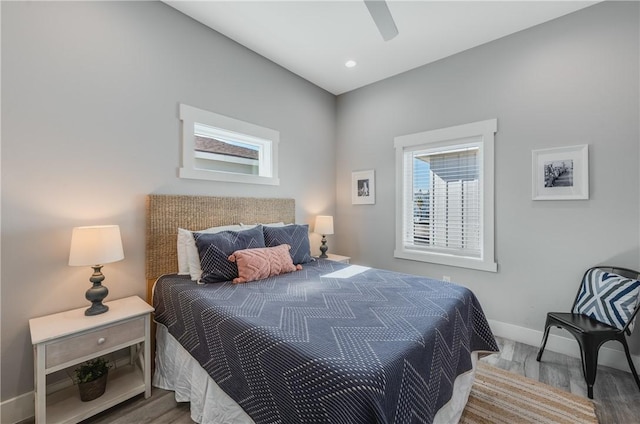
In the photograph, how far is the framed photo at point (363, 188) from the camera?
3729mm

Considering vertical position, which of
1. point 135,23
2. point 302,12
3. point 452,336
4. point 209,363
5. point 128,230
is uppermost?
point 302,12

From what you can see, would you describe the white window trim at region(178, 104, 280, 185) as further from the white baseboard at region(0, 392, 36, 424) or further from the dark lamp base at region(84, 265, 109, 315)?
the white baseboard at region(0, 392, 36, 424)

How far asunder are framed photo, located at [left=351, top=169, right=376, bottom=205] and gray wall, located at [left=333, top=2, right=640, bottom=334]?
72 cm

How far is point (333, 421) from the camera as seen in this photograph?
35.2 inches

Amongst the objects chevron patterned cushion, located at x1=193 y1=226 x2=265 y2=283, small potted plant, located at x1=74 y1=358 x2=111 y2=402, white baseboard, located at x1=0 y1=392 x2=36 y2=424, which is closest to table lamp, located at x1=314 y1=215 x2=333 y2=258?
chevron patterned cushion, located at x1=193 y1=226 x2=265 y2=283

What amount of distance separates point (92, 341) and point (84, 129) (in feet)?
4.76

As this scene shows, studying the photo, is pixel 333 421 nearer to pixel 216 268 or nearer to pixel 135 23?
pixel 216 268

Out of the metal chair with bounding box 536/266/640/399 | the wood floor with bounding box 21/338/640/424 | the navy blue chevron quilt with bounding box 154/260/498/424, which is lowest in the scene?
the wood floor with bounding box 21/338/640/424

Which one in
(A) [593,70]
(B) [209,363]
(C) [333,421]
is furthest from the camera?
(A) [593,70]

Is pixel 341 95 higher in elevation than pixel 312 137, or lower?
higher

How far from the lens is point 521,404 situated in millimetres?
1793

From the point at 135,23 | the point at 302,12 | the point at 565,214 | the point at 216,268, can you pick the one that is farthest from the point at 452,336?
the point at 135,23

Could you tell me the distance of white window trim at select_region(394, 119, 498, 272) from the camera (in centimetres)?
280

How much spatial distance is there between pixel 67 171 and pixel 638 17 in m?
4.48
